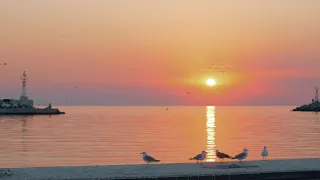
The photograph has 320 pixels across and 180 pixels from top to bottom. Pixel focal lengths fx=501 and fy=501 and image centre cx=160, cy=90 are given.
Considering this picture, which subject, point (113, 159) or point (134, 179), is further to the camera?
point (113, 159)

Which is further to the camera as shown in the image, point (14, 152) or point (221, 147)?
point (221, 147)

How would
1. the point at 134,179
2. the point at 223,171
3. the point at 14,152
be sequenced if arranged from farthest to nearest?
the point at 14,152 < the point at 223,171 < the point at 134,179

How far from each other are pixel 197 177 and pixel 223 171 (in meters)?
1.99

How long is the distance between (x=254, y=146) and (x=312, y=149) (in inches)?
337

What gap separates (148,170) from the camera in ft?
95.0

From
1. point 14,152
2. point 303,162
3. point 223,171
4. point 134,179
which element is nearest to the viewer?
point 134,179

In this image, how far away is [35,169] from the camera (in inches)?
1146

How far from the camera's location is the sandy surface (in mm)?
26500

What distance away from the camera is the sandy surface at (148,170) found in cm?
2650

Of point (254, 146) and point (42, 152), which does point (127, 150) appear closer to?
point (42, 152)

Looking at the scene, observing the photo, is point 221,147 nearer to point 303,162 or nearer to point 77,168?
point 303,162

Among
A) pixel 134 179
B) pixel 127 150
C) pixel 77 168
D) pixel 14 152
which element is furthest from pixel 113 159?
pixel 134 179

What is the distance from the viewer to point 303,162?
33.0 m

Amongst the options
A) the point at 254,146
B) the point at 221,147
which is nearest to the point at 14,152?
the point at 221,147
